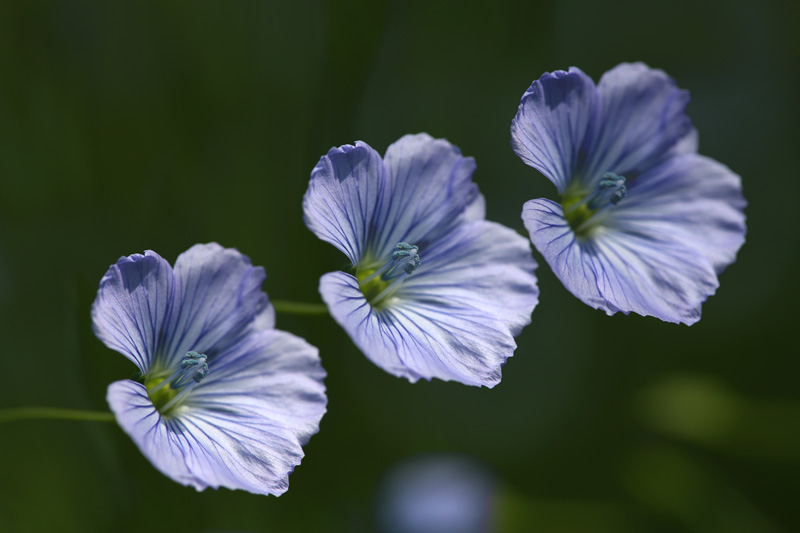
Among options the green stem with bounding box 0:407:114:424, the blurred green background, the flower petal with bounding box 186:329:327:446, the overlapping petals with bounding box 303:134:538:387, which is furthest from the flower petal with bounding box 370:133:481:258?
the blurred green background

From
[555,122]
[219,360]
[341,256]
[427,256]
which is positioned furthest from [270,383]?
[341,256]

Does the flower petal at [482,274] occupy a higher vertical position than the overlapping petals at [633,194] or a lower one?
lower

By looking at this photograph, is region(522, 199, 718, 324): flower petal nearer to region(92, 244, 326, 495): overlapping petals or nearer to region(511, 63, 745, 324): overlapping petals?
region(511, 63, 745, 324): overlapping petals

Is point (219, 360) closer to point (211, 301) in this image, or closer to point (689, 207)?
point (211, 301)

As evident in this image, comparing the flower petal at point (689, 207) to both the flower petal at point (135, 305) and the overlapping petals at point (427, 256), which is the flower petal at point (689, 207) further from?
the flower petal at point (135, 305)

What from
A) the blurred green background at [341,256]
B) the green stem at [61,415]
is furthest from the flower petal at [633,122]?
the blurred green background at [341,256]

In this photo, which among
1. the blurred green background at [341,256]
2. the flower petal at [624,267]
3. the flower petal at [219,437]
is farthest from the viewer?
the blurred green background at [341,256]
